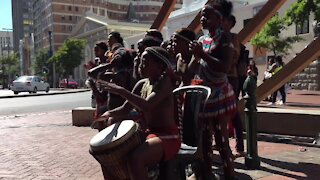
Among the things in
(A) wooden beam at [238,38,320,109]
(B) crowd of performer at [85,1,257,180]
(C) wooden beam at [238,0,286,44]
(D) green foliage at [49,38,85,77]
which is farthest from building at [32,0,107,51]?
(B) crowd of performer at [85,1,257,180]

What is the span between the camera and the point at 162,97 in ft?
10.7

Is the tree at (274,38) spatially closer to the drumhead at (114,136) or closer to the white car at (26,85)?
the white car at (26,85)

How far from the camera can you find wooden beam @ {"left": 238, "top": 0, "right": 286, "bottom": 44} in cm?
698

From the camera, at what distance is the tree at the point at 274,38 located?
27.7 m

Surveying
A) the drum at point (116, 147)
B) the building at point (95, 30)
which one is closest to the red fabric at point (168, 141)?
the drum at point (116, 147)

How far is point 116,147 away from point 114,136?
11 centimetres

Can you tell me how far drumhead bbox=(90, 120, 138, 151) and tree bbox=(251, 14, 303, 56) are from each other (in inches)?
1015

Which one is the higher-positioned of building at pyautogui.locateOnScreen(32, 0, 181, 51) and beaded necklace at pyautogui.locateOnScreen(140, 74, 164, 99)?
building at pyautogui.locateOnScreen(32, 0, 181, 51)

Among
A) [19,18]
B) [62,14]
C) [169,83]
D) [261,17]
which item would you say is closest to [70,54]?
[62,14]

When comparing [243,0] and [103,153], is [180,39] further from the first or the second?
[243,0]

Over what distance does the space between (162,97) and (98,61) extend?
297 centimetres

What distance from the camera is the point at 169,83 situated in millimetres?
3352

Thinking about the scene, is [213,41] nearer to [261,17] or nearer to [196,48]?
[196,48]

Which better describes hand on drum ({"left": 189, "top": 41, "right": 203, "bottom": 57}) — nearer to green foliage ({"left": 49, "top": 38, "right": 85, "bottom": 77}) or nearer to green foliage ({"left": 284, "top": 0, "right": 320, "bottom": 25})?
green foliage ({"left": 284, "top": 0, "right": 320, "bottom": 25})
